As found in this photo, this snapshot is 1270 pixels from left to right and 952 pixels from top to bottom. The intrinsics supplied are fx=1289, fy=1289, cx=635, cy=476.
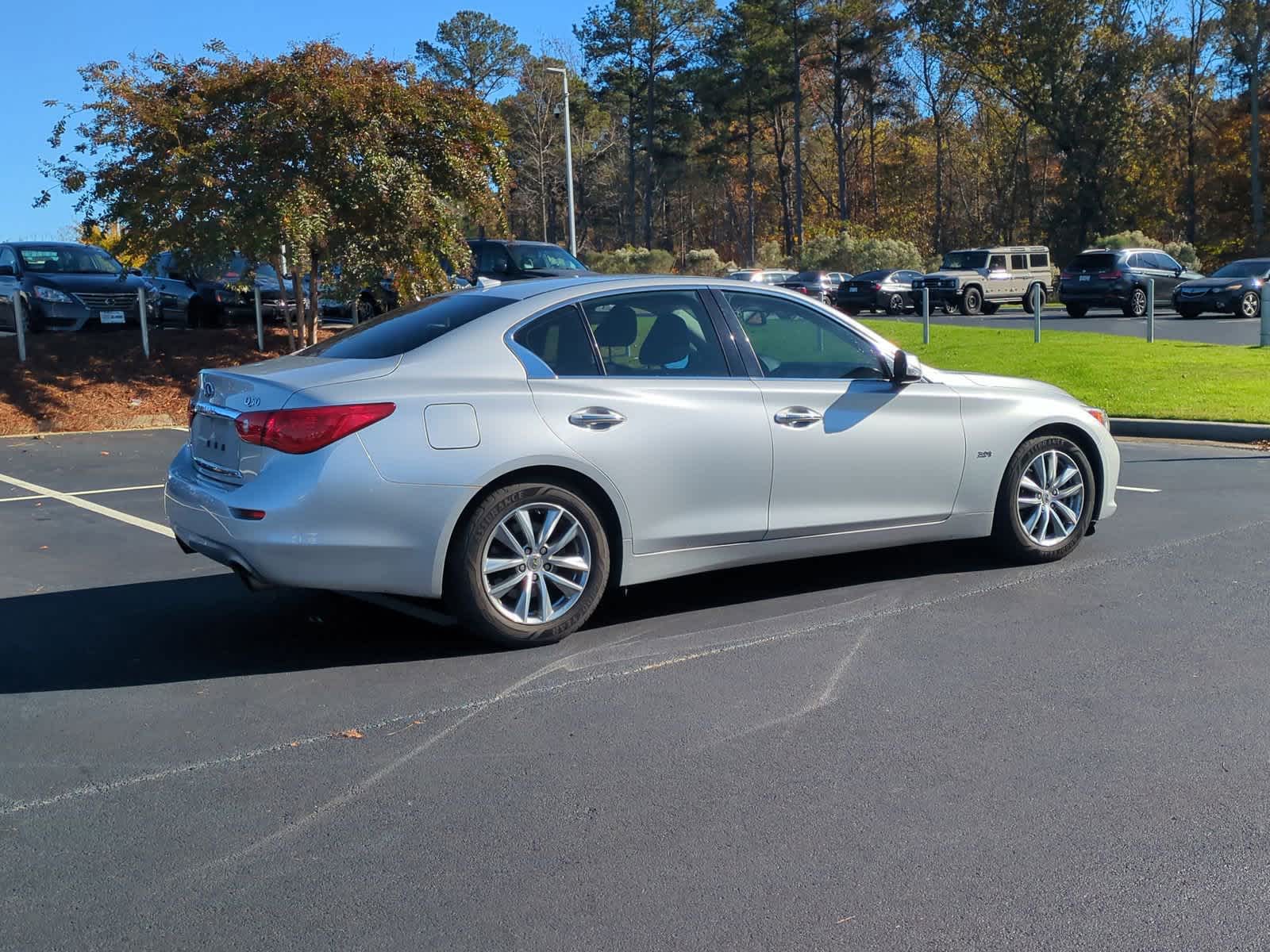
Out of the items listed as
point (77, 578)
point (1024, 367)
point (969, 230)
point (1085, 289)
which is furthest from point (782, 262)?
point (77, 578)

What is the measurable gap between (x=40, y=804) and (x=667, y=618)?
2924mm

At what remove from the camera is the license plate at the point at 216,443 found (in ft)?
17.5

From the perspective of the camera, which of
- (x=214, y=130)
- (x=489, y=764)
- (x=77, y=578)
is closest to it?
(x=489, y=764)

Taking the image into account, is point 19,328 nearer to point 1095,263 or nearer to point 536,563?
point 536,563

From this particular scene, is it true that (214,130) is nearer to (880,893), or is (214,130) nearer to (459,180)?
(459,180)

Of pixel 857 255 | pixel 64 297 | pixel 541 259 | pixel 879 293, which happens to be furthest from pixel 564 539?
pixel 857 255

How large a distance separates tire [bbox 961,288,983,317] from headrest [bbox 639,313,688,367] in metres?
30.5

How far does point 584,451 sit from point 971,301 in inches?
1245

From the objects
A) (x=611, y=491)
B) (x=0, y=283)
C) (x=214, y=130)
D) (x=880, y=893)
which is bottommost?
(x=880, y=893)

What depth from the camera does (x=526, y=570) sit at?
544 centimetres

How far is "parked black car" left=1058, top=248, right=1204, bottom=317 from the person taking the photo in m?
31.5

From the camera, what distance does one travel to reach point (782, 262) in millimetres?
60500

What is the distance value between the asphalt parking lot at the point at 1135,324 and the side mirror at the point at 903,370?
17570 mm

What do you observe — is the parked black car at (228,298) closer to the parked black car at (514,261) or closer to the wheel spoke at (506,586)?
the parked black car at (514,261)
